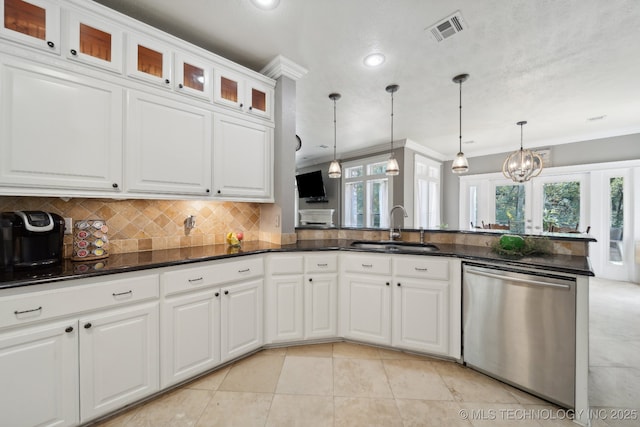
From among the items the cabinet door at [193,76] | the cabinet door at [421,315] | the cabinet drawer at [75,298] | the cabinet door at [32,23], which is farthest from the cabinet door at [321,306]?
the cabinet door at [32,23]

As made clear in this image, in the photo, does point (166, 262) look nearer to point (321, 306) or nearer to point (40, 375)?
point (40, 375)

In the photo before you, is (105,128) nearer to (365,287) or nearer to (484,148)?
(365,287)

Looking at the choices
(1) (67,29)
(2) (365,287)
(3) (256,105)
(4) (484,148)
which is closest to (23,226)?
(1) (67,29)

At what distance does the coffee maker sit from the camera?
53.6 inches

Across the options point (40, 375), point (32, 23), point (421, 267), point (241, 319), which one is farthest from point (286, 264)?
point (32, 23)

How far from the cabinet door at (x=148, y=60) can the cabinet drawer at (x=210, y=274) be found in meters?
1.42

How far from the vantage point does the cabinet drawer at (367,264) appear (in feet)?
7.27

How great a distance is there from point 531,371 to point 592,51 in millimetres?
2850

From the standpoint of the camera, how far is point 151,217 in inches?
83.7

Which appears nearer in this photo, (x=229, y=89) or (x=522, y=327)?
(x=522, y=327)

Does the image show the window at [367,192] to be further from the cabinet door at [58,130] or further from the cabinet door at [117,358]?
the cabinet door at [58,130]

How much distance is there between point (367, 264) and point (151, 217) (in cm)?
191

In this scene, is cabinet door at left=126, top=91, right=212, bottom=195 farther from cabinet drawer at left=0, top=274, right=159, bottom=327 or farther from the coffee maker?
cabinet drawer at left=0, top=274, right=159, bottom=327

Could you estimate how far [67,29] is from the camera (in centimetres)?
155
